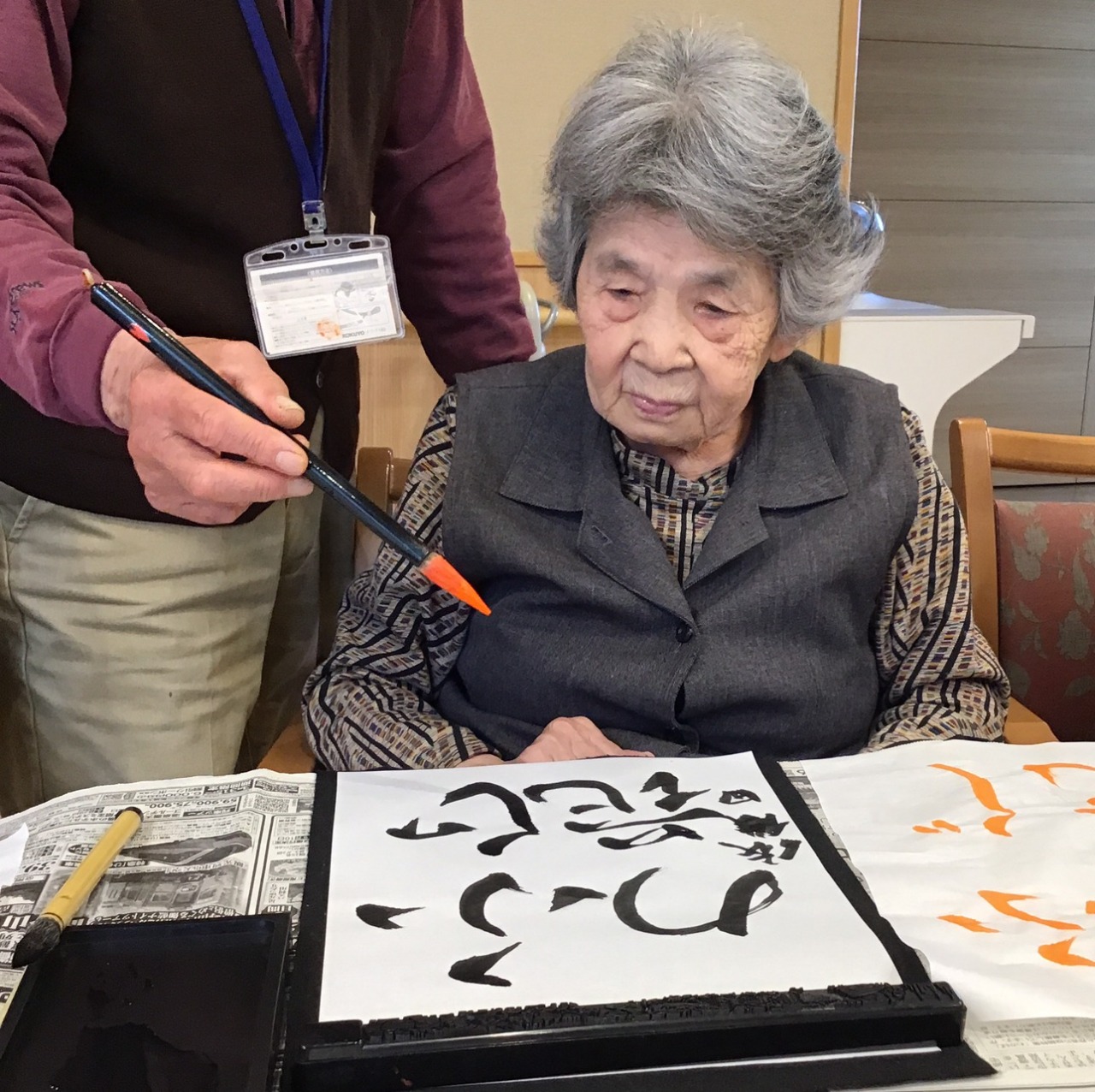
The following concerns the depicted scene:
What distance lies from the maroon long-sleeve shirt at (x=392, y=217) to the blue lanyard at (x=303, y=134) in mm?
18

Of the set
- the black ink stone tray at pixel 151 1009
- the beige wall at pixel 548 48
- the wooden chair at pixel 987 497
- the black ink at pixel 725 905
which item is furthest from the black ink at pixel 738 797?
the beige wall at pixel 548 48

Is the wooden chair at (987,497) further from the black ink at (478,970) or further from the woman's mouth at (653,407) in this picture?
the black ink at (478,970)

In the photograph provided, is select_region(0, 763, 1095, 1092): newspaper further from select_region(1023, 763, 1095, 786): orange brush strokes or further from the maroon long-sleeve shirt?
the maroon long-sleeve shirt

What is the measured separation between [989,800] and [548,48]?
2242 millimetres

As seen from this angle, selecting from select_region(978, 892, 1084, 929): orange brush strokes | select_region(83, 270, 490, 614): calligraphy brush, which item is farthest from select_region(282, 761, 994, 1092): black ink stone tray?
select_region(83, 270, 490, 614): calligraphy brush

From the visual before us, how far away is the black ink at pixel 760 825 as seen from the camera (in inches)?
31.9

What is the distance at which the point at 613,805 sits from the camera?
2.82ft

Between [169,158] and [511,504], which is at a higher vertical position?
[169,158]

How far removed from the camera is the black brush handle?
0.84 metres

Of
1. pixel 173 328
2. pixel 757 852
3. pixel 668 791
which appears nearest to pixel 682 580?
pixel 668 791

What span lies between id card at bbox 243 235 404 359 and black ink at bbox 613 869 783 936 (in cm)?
66

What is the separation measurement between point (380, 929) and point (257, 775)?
0.26 metres

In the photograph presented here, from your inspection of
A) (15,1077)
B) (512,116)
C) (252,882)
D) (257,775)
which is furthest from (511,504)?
(512,116)

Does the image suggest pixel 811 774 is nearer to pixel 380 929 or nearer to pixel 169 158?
pixel 380 929
